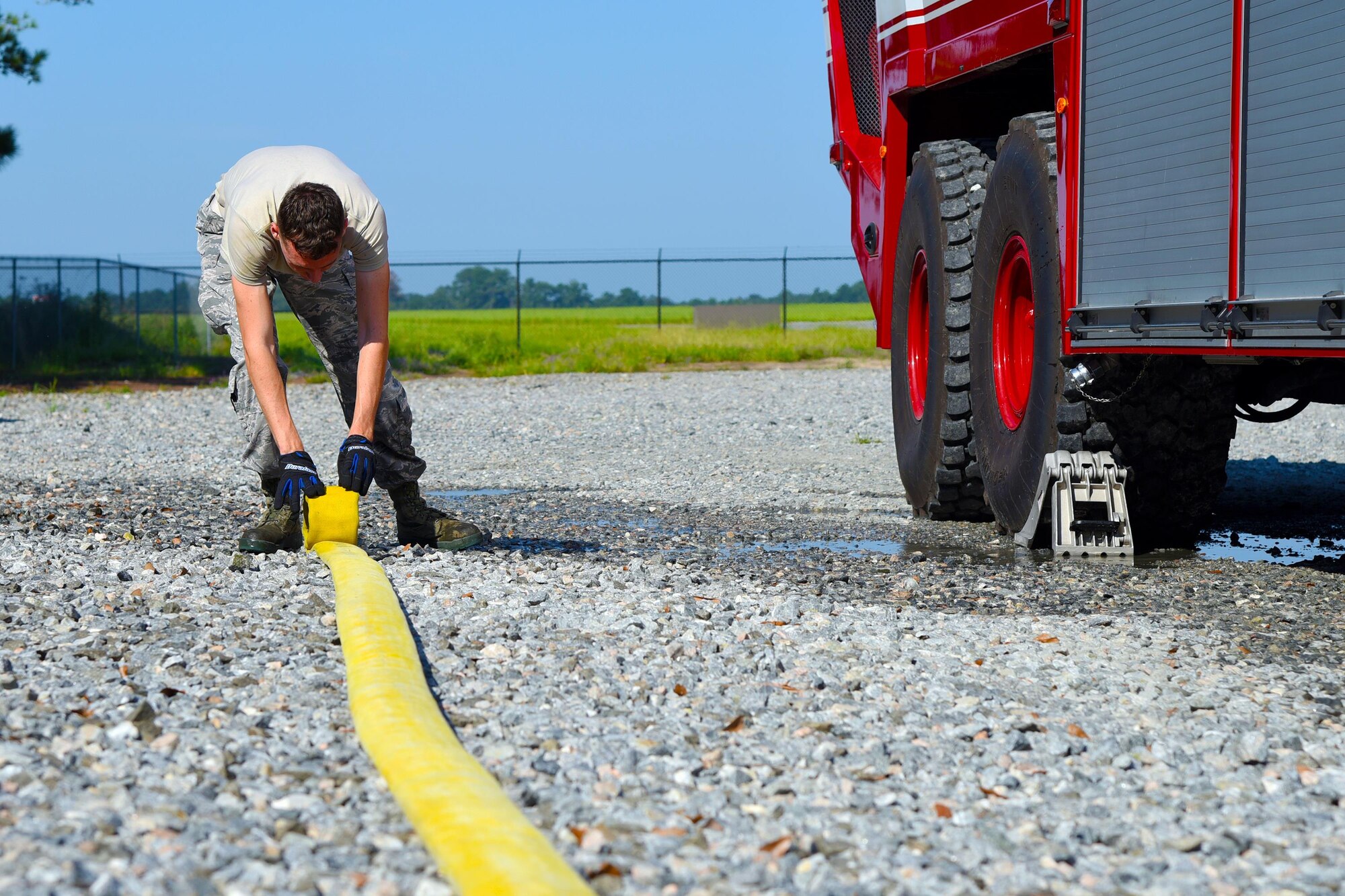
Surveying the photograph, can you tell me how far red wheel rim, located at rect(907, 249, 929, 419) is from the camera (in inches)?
332

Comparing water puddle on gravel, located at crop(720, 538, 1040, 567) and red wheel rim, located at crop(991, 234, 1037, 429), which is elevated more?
red wheel rim, located at crop(991, 234, 1037, 429)

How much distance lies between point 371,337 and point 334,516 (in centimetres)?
71

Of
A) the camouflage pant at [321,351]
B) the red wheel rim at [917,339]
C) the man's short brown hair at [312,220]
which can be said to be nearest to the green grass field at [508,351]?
the red wheel rim at [917,339]

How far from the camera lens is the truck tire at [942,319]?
752 centimetres

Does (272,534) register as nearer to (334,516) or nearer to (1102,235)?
(334,516)

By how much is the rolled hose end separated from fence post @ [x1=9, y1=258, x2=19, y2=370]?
62.5 feet

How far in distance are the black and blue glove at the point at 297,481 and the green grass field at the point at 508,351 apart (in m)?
Answer: 17.9

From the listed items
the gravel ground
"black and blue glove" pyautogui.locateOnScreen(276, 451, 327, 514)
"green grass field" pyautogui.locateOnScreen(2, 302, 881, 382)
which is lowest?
the gravel ground

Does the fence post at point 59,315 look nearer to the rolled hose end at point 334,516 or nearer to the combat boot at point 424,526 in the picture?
the combat boot at point 424,526

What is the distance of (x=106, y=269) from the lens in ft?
79.9

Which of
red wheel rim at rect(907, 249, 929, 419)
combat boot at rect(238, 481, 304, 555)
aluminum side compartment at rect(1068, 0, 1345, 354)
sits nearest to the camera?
aluminum side compartment at rect(1068, 0, 1345, 354)

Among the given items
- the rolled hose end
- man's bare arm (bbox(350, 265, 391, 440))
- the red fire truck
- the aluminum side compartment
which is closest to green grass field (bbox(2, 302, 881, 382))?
the red fire truck

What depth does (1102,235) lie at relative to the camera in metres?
5.86

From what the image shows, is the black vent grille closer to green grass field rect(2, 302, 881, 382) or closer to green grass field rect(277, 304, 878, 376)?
green grass field rect(277, 304, 878, 376)
